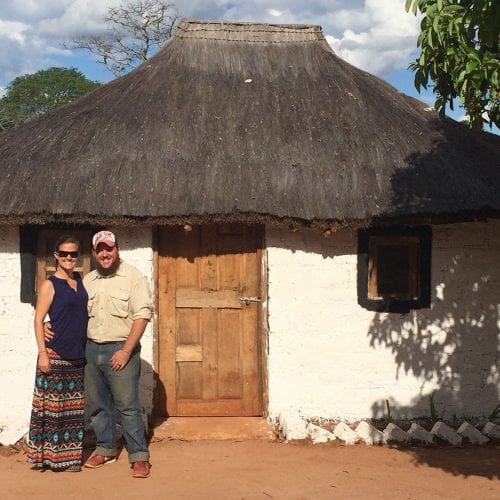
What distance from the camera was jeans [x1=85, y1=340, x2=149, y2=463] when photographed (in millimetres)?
4902

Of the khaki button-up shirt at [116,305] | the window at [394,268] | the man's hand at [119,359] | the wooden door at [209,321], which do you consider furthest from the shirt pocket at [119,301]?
the window at [394,268]

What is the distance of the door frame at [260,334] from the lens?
20.3ft

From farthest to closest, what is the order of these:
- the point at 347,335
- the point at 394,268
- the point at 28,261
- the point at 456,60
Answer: the point at 394,268
the point at 347,335
the point at 28,261
the point at 456,60

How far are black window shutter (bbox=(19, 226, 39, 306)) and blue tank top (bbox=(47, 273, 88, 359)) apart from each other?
57.6 inches

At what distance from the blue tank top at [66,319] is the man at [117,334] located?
12 cm

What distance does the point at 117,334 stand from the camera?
489cm

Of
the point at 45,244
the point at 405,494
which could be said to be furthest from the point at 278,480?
the point at 45,244

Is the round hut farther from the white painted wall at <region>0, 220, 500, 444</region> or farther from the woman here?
the woman

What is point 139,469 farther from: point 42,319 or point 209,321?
point 209,321

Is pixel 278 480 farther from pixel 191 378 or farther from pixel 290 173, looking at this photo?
pixel 290 173

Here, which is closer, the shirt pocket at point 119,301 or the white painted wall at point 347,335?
the shirt pocket at point 119,301

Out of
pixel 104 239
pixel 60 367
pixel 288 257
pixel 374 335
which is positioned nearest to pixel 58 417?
pixel 60 367

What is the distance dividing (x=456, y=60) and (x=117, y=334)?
10.2 feet

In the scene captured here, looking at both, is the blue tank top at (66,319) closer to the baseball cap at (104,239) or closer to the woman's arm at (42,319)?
the woman's arm at (42,319)
